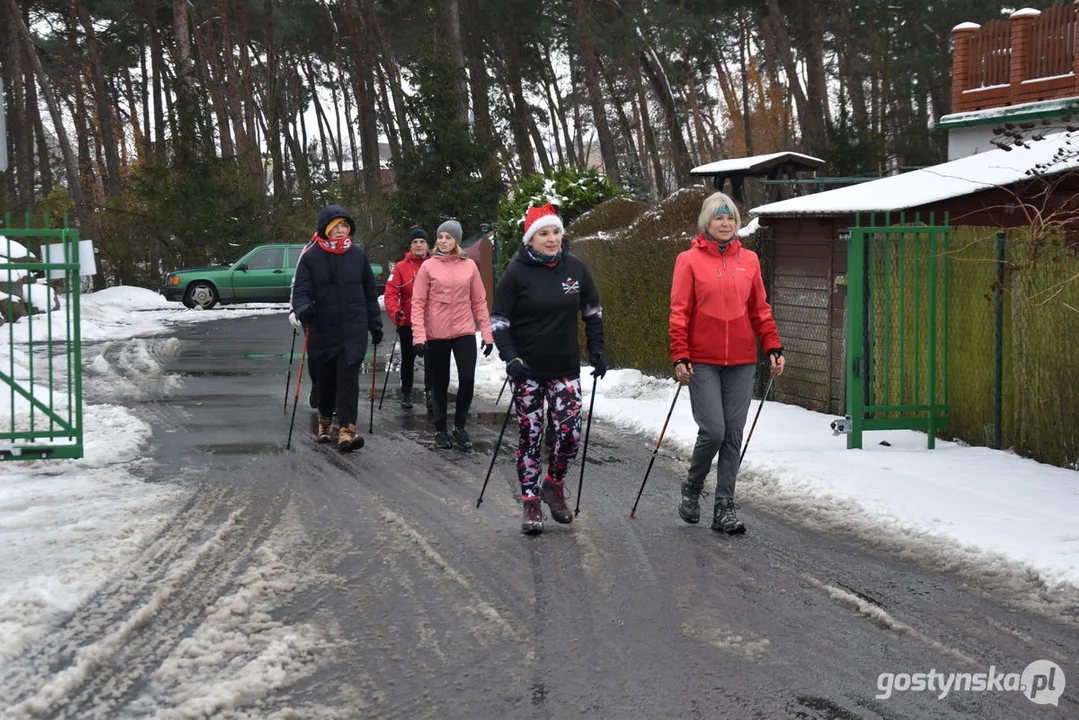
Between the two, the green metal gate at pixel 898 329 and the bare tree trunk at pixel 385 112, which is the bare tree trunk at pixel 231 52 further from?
the green metal gate at pixel 898 329

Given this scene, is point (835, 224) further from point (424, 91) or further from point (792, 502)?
point (424, 91)

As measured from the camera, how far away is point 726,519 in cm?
759

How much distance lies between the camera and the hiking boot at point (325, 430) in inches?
442

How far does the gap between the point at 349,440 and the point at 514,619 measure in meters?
5.09

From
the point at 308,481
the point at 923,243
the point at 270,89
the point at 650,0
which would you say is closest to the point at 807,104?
the point at 650,0

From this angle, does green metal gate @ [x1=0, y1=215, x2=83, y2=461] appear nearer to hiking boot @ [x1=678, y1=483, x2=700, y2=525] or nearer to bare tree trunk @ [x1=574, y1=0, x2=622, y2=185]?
hiking boot @ [x1=678, y1=483, x2=700, y2=525]

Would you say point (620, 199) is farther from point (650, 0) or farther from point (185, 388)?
point (650, 0)

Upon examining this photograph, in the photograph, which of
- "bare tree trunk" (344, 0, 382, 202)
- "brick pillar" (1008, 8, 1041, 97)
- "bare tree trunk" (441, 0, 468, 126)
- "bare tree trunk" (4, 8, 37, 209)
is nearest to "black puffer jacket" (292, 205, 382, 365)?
"brick pillar" (1008, 8, 1041, 97)

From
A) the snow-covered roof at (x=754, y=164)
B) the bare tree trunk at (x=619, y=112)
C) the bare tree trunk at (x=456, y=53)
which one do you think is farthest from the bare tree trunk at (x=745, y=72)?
the snow-covered roof at (x=754, y=164)

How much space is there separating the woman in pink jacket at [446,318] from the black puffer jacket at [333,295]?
0.44 m

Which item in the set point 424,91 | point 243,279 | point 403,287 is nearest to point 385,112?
point 243,279

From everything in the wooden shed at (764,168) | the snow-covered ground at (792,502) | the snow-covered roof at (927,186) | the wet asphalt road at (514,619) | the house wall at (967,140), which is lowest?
the wet asphalt road at (514,619)

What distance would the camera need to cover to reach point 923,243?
36.8 feet

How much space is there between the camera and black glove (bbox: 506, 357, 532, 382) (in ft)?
24.6
